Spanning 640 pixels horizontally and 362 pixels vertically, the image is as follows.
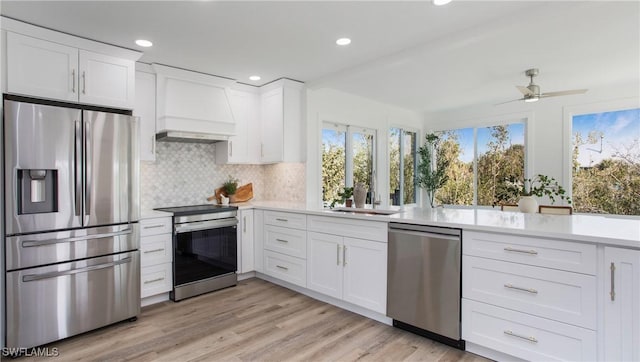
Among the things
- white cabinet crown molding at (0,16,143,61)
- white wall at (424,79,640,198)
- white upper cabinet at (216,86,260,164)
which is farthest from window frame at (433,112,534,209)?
white cabinet crown molding at (0,16,143,61)

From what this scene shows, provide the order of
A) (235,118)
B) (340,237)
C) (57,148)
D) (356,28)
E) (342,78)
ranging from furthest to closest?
1. (235,118)
2. (342,78)
3. (340,237)
4. (356,28)
5. (57,148)

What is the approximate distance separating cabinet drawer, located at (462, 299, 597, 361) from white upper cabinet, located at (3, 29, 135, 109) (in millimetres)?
3380

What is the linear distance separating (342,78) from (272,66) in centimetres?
84

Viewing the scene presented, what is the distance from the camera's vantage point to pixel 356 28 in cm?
276

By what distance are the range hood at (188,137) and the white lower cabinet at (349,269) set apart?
1645mm

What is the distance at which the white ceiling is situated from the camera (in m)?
2.41

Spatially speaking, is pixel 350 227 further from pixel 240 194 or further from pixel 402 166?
pixel 402 166

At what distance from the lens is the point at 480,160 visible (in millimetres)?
6297

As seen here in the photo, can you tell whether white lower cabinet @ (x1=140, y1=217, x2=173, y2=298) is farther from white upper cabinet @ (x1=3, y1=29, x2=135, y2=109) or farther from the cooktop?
A: white upper cabinet @ (x1=3, y1=29, x2=135, y2=109)

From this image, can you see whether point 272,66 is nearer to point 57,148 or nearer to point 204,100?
point 204,100

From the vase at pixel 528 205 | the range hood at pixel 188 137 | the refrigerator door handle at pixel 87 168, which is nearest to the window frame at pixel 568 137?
the vase at pixel 528 205

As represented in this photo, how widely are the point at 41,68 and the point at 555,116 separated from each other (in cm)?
653

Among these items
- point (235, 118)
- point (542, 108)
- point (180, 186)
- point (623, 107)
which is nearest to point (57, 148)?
point (180, 186)

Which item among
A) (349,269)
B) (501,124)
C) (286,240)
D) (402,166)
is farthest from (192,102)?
(501,124)
